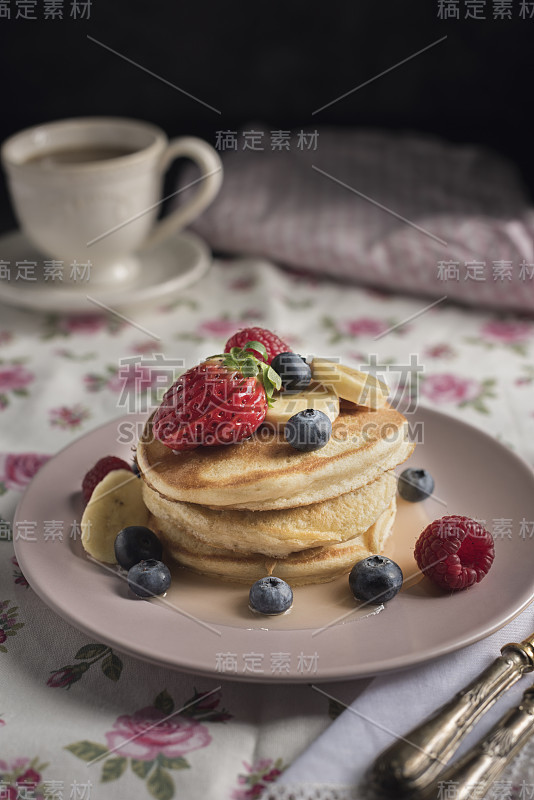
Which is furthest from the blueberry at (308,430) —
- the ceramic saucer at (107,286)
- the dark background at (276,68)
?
the dark background at (276,68)

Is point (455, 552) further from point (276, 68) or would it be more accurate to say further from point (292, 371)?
point (276, 68)

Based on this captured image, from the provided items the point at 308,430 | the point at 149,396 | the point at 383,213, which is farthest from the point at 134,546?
the point at 383,213

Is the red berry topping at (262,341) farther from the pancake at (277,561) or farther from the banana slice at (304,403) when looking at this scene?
the pancake at (277,561)

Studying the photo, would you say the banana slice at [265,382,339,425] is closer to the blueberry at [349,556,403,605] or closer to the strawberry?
the strawberry

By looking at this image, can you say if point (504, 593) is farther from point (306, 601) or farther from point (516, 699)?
point (306, 601)

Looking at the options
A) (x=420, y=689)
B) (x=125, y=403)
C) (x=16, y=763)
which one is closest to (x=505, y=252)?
(x=125, y=403)

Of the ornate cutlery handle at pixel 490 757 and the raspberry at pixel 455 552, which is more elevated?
the raspberry at pixel 455 552
